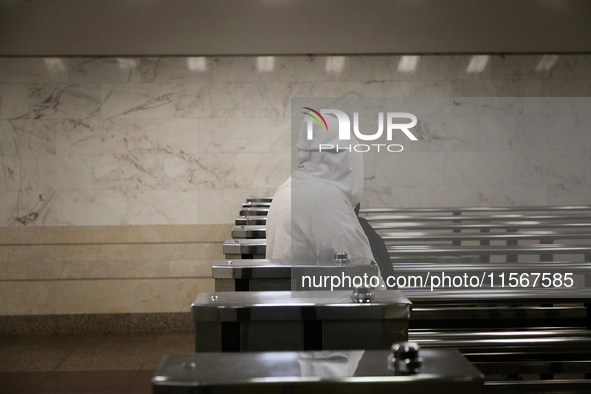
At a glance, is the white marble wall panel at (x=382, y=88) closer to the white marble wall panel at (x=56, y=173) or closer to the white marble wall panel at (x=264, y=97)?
the white marble wall panel at (x=264, y=97)

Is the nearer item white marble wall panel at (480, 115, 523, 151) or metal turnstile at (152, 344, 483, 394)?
metal turnstile at (152, 344, 483, 394)

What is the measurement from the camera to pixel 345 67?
578cm

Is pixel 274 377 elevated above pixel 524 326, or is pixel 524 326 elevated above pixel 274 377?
pixel 274 377

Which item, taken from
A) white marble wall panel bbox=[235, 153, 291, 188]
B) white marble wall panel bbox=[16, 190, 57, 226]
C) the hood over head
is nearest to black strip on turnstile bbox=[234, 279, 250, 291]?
the hood over head

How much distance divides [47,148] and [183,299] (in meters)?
2.18

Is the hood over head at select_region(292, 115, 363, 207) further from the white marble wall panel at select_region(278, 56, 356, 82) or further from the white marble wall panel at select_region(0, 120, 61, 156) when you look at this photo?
the white marble wall panel at select_region(0, 120, 61, 156)

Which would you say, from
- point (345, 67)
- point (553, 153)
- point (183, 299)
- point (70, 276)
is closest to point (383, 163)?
point (345, 67)

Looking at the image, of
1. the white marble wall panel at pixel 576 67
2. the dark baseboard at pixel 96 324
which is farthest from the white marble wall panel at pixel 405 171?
the dark baseboard at pixel 96 324

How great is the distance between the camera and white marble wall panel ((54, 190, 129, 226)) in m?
5.71

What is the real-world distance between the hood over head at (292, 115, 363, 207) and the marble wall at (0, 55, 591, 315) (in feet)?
11.5

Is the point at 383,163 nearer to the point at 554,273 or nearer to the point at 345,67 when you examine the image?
the point at 345,67

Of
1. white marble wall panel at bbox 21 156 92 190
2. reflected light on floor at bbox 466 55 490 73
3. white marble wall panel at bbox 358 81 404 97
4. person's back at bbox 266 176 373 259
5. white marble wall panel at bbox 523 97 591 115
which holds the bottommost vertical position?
person's back at bbox 266 176 373 259

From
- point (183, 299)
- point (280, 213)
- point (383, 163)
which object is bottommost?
point (183, 299)

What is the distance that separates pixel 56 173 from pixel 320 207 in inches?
179
